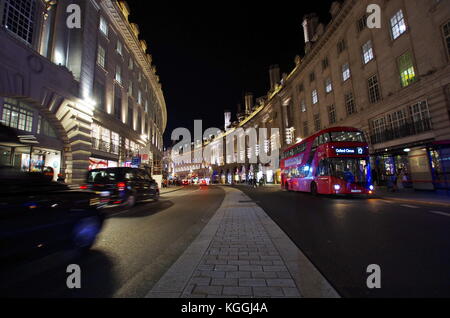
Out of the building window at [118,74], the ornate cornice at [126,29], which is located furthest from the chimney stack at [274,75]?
the building window at [118,74]

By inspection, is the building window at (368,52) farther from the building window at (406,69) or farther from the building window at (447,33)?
the building window at (447,33)

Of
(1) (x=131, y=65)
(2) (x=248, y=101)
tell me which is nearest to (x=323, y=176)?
(1) (x=131, y=65)

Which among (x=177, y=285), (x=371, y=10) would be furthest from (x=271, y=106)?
(x=177, y=285)

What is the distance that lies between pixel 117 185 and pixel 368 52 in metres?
26.7

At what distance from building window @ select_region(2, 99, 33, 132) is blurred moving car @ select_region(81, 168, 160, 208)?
32.9ft

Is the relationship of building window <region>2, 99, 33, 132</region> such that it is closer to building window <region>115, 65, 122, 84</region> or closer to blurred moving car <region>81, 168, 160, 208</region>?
blurred moving car <region>81, 168, 160, 208</region>

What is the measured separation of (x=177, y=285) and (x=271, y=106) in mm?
49071

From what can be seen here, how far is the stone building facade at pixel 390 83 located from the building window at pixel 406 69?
0.08 m

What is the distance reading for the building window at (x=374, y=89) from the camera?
20.7 meters

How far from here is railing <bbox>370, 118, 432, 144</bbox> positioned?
15.8 meters

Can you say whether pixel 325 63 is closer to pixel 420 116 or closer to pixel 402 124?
pixel 402 124

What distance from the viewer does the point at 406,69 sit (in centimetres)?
1748

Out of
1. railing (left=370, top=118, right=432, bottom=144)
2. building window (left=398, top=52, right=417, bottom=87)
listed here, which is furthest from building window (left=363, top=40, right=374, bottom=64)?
railing (left=370, top=118, right=432, bottom=144)

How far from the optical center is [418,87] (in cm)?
1605
